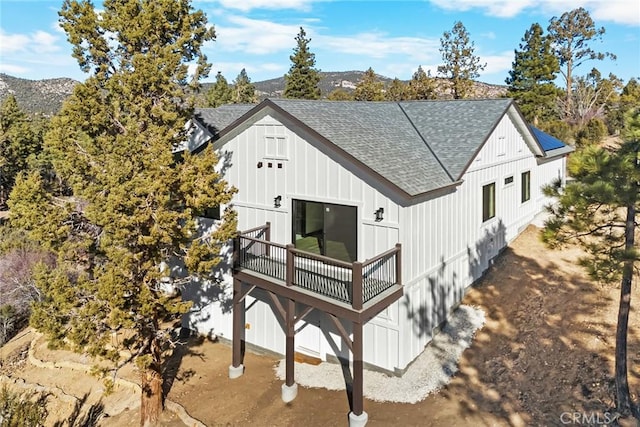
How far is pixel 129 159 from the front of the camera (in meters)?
9.37

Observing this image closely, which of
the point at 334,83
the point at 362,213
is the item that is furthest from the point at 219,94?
the point at 334,83

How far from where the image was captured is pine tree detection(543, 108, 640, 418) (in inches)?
299

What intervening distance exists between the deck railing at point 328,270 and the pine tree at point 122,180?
183cm

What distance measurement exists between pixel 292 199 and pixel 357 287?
4245 millimetres

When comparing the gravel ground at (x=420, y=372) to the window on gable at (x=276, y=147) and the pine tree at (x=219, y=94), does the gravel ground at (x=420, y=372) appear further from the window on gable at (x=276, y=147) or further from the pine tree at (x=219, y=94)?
the pine tree at (x=219, y=94)

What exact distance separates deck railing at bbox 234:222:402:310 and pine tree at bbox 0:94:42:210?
42.1 m

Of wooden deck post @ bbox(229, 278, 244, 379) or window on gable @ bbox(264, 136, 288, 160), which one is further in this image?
wooden deck post @ bbox(229, 278, 244, 379)

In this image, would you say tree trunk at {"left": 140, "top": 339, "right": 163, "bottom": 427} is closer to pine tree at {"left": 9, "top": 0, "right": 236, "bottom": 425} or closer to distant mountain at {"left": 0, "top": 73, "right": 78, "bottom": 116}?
pine tree at {"left": 9, "top": 0, "right": 236, "bottom": 425}

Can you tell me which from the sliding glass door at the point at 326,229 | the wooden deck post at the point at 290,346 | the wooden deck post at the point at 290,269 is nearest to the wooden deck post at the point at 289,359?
the wooden deck post at the point at 290,346

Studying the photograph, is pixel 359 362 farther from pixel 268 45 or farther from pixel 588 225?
pixel 268 45

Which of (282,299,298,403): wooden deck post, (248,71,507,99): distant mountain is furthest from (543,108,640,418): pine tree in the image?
(248,71,507,99): distant mountain

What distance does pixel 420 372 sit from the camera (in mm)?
11102

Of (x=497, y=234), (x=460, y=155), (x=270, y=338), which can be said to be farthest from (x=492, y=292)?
(x=270, y=338)

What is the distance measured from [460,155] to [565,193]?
4.93m
